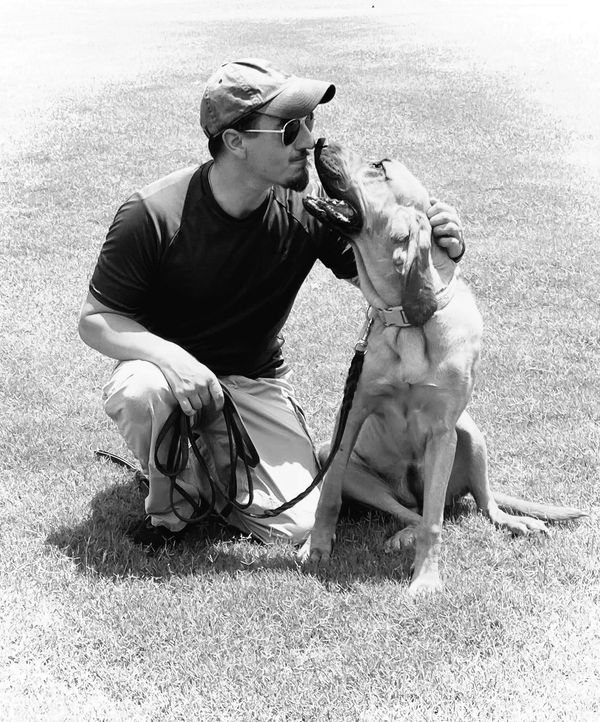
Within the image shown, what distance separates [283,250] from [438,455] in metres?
1.10

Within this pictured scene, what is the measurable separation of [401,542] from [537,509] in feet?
2.03

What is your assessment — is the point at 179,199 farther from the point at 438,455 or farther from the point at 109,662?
the point at 109,662

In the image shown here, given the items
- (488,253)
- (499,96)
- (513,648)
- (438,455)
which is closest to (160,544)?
(438,455)

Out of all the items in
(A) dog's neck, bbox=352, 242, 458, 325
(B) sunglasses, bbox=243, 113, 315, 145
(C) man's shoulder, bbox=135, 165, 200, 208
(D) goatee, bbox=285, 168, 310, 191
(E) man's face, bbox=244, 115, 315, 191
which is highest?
(B) sunglasses, bbox=243, 113, 315, 145

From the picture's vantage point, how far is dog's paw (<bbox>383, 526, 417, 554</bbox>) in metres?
3.71

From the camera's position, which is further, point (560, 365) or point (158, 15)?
point (158, 15)

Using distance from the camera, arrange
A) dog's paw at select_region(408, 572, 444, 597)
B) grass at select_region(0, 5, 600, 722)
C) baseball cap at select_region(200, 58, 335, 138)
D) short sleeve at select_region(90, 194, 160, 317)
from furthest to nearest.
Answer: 1. short sleeve at select_region(90, 194, 160, 317)
2. baseball cap at select_region(200, 58, 335, 138)
3. dog's paw at select_region(408, 572, 444, 597)
4. grass at select_region(0, 5, 600, 722)

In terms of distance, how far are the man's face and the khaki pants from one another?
2.94 ft

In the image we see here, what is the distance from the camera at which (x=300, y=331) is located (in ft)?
20.6

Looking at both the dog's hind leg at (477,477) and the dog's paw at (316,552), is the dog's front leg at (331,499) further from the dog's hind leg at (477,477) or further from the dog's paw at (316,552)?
the dog's hind leg at (477,477)

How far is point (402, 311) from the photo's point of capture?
3.34 m

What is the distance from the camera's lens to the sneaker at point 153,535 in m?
3.79

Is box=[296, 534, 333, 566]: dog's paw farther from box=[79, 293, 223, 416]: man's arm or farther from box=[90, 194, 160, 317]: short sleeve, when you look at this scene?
box=[90, 194, 160, 317]: short sleeve

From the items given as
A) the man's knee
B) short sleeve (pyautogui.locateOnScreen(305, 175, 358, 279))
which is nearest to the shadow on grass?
the man's knee
